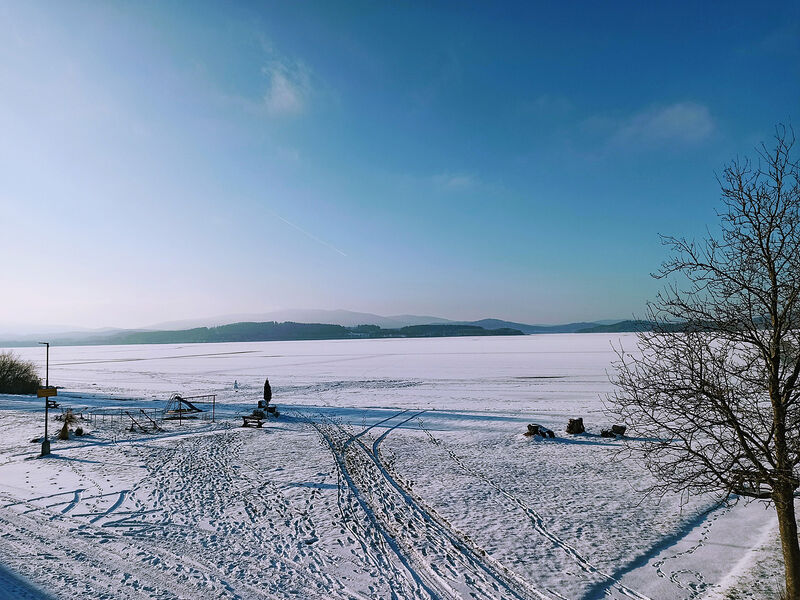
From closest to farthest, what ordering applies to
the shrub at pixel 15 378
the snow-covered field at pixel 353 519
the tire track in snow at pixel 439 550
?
the tire track in snow at pixel 439 550, the snow-covered field at pixel 353 519, the shrub at pixel 15 378

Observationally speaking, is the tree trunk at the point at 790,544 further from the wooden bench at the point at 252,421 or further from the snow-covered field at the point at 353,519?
the wooden bench at the point at 252,421

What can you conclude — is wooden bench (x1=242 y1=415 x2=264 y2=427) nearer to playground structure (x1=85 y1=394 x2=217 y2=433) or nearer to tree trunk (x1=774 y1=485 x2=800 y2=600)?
playground structure (x1=85 y1=394 x2=217 y2=433)

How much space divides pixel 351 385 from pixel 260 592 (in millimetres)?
33206

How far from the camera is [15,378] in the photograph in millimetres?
40312

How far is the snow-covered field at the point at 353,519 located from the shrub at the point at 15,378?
25292mm

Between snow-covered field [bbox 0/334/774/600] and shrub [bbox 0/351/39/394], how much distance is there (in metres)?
25.3

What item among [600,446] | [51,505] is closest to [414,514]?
[51,505]

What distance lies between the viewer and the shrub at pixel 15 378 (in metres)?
39.3

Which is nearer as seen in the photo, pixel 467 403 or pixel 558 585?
pixel 558 585

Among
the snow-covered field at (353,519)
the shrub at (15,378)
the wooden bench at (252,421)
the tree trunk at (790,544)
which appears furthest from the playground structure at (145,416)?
the tree trunk at (790,544)

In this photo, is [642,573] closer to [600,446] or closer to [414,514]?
[414,514]

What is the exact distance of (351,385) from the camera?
1581 inches

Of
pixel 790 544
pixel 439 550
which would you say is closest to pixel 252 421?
pixel 439 550

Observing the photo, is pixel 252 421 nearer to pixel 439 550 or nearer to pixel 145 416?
pixel 145 416
